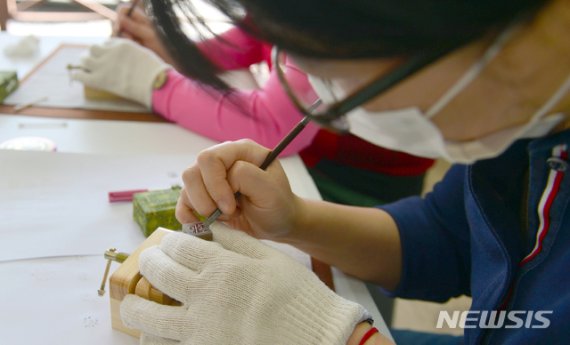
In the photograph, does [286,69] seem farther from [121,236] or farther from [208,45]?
[121,236]

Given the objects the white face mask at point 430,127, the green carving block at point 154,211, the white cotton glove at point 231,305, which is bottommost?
the green carving block at point 154,211

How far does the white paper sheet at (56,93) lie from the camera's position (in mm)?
1118

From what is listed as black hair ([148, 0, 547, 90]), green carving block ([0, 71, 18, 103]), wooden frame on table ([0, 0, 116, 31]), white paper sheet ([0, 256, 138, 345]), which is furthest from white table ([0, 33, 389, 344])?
wooden frame on table ([0, 0, 116, 31])

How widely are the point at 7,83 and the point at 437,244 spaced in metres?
0.84

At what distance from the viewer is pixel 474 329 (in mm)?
672

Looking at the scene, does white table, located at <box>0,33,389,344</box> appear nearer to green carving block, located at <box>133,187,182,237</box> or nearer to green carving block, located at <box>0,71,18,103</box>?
green carving block, located at <box>133,187,182,237</box>

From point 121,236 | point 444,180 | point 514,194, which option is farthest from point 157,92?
point 514,194

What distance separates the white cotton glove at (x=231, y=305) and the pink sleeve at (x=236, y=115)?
366mm

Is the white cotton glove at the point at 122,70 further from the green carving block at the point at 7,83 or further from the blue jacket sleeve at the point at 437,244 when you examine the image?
the blue jacket sleeve at the point at 437,244

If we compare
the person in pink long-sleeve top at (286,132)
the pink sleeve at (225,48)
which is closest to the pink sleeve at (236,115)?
the person in pink long-sleeve top at (286,132)

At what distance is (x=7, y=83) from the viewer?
3.61ft

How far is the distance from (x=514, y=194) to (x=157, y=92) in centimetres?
69

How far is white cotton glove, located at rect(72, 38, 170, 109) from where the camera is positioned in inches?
44.5

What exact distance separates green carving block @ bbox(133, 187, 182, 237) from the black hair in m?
0.39
